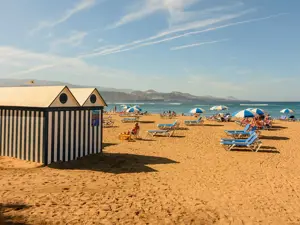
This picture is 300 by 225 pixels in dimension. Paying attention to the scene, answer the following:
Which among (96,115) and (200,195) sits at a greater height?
(96,115)

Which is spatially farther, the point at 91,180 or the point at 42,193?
the point at 91,180

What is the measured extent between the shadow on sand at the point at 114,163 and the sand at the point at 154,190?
0.12ft

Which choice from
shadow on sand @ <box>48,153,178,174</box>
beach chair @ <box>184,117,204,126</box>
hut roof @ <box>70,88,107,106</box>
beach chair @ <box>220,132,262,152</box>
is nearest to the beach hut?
hut roof @ <box>70,88,107,106</box>

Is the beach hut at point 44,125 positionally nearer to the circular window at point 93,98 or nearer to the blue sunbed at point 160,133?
the circular window at point 93,98

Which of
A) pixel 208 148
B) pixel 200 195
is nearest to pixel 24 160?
pixel 200 195

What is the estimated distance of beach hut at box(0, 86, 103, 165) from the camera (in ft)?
33.0

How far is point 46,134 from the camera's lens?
32.5ft

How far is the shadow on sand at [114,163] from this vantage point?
10.1 m

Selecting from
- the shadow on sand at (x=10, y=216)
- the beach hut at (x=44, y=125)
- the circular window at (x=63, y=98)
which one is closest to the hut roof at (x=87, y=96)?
the beach hut at (x=44, y=125)

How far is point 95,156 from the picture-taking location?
1180 centimetres

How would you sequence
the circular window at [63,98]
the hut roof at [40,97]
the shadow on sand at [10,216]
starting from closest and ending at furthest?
the shadow on sand at [10,216], the hut roof at [40,97], the circular window at [63,98]

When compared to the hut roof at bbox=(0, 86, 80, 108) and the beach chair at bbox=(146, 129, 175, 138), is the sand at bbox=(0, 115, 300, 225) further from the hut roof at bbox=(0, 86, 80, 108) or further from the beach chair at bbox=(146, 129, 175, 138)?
the beach chair at bbox=(146, 129, 175, 138)

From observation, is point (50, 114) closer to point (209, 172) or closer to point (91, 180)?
point (91, 180)

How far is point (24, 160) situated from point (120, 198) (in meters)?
5.20
